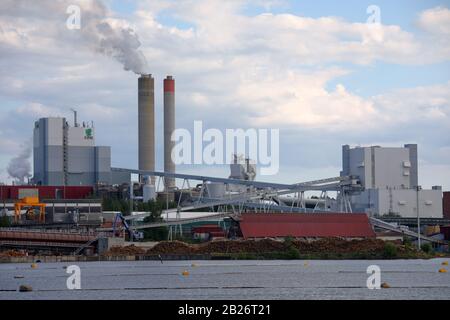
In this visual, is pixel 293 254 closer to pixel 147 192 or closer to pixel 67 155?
pixel 147 192

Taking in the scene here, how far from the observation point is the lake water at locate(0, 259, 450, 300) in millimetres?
50375

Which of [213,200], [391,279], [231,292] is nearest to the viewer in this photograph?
[231,292]

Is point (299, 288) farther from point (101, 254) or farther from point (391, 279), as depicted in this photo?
point (101, 254)

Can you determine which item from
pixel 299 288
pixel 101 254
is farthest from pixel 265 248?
pixel 299 288

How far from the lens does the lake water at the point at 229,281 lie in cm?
5038

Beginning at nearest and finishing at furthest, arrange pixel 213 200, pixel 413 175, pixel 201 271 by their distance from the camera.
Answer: pixel 201 271 → pixel 413 175 → pixel 213 200

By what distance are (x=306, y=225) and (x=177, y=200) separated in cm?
4836

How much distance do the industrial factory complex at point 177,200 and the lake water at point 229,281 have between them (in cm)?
2369

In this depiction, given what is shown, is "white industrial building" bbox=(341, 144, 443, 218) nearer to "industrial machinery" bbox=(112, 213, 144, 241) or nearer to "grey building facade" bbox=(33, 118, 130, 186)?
"industrial machinery" bbox=(112, 213, 144, 241)

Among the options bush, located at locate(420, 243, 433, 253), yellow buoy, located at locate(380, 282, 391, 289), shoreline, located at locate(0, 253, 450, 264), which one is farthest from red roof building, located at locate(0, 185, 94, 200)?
yellow buoy, located at locate(380, 282, 391, 289)

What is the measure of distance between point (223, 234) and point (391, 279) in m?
54.6

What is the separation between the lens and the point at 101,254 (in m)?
94.3

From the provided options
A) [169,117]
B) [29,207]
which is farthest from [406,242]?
[169,117]

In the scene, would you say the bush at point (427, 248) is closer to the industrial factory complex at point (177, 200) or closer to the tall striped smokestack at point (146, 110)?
the industrial factory complex at point (177, 200)
